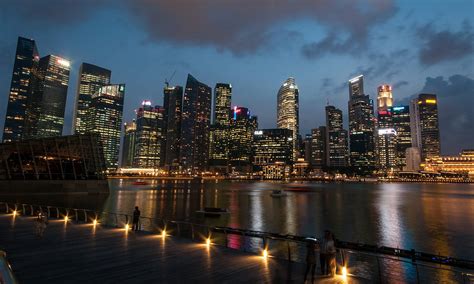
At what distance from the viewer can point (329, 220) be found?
48.8m

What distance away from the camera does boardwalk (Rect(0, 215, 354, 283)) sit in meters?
12.2

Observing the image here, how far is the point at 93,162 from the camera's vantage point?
85.6 meters

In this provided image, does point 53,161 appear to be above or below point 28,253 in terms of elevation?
above

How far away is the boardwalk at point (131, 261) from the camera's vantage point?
12172mm

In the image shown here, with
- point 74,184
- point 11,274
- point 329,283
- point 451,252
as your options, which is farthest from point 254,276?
point 74,184

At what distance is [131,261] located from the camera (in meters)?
14.6

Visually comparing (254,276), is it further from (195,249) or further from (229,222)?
(229,222)

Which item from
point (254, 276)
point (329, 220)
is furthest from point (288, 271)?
point (329, 220)

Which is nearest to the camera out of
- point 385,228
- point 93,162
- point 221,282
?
point 221,282

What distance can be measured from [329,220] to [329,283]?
39.4 m


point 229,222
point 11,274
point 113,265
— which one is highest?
point 11,274

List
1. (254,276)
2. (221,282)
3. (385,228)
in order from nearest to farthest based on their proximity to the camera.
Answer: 1. (221,282)
2. (254,276)
3. (385,228)

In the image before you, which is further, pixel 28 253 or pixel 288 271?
pixel 28 253

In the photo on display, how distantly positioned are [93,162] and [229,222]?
56743 millimetres
